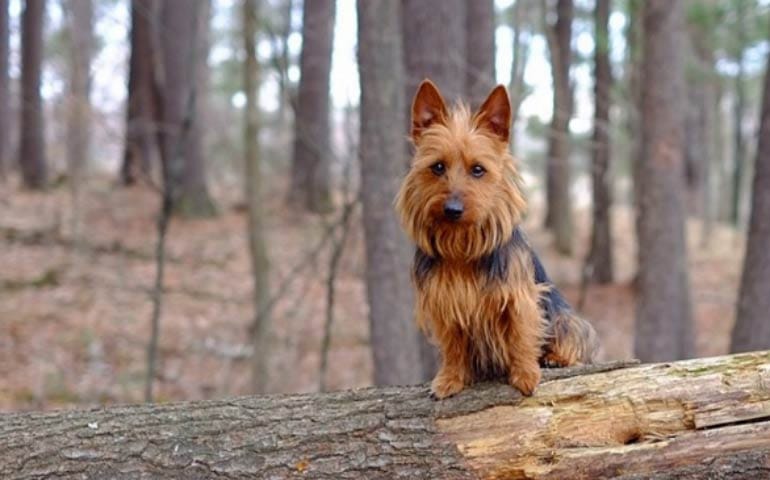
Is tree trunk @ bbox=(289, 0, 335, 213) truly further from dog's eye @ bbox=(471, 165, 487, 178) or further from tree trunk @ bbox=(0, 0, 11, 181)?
dog's eye @ bbox=(471, 165, 487, 178)

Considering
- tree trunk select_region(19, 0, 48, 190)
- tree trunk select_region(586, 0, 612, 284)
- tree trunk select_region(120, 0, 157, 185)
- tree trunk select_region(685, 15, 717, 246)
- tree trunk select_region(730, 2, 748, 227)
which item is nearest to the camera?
tree trunk select_region(586, 0, 612, 284)

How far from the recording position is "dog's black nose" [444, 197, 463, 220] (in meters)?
3.73

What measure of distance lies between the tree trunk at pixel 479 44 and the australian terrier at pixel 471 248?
540 centimetres

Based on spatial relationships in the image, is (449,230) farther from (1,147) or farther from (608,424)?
(1,147)

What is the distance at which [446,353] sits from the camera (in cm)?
432

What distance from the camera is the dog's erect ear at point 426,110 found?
13.4ft

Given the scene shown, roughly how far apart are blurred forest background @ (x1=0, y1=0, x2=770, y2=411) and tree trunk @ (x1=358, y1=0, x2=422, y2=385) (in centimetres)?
2

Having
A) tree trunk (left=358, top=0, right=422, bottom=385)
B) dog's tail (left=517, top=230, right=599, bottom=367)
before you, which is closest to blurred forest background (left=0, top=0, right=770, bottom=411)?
tree trunk (left=358, top=0, right=422, bottom=385)

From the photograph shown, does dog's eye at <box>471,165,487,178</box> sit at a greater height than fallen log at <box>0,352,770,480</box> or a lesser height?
greater

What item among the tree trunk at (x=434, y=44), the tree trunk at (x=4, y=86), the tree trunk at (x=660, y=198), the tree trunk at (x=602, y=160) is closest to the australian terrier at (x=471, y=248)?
the tree trunk at (x=434, y=44)

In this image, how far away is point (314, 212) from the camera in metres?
16.7

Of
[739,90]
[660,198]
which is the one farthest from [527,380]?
[739,90]

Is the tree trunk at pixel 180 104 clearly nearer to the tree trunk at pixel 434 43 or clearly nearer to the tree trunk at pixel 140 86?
the tree trunk at pixel 140 86

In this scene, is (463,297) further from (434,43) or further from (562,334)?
(434,43)
